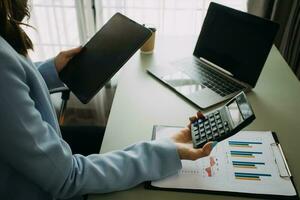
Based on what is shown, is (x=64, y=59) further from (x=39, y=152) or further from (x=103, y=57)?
(x=39, y=152)

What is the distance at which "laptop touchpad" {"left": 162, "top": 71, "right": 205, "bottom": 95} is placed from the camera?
1.09 meters

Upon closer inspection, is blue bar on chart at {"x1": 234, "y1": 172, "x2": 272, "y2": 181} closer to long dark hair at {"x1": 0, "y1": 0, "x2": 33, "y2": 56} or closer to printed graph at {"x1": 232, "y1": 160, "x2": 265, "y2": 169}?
printed graph at {"x1": 232, "y1": 160, "x2": 265, "y2": 169}

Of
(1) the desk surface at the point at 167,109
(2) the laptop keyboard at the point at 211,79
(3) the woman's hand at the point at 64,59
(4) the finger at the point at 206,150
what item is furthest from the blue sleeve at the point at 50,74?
(4) the finger at the point at 206,150

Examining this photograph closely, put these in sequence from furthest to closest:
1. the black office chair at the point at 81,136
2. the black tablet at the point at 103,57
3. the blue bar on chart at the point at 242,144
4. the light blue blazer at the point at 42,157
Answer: the black office chair at the point at 81,136, the black tablet at the point at 103,57, the blue bar on chart at the point at 242,144, the light blue blazer at the point at 42,157

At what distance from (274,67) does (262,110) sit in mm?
312

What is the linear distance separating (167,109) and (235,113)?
0.26m

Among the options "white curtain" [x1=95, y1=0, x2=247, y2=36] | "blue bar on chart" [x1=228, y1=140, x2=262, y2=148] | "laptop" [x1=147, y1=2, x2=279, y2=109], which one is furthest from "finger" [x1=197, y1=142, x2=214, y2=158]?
"white curtain" [x1=95, y1=0, x2=247, y2=36]

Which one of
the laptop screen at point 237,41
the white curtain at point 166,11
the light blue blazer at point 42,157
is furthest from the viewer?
the white curtain at point 166,11

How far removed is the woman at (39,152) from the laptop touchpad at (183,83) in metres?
0.28

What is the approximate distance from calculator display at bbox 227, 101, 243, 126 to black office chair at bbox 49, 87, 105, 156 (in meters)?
0.55

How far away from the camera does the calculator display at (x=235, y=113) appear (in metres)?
0.78

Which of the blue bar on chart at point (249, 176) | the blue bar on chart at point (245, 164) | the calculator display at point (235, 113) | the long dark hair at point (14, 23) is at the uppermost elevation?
the long dark hair at point (14, 23)

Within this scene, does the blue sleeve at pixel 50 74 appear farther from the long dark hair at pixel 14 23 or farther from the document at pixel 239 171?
the document at pixel 239 171

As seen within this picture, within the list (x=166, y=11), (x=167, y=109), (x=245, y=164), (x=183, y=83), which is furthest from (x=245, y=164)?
(x=166, y=11)
